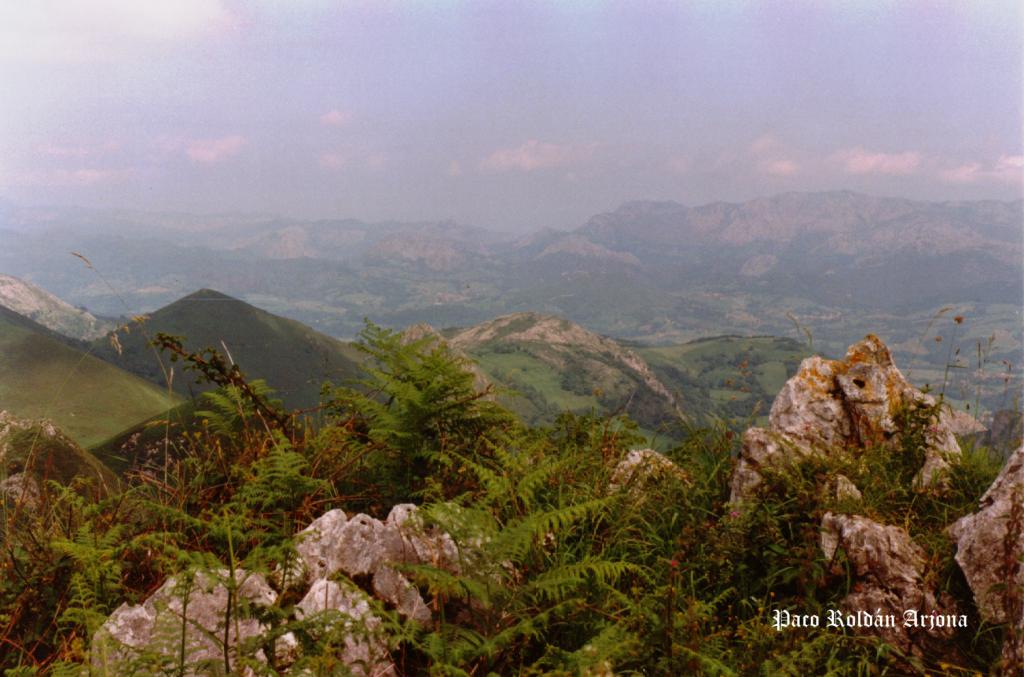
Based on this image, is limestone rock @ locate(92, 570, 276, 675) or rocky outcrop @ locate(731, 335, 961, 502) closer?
limestone rock @ locate(92, 570, 276, 675)

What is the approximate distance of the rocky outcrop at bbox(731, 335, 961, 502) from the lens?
4957 mm

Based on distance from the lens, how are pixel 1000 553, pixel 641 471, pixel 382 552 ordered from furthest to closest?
pixel 641 471
pixel 1000 553
pixel 382 552

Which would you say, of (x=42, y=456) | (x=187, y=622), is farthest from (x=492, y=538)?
(x=42, y=456)

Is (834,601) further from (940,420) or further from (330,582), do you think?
(330,582)

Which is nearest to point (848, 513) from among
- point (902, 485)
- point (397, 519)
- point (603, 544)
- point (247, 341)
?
point (902, 485)

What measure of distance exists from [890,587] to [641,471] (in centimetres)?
219

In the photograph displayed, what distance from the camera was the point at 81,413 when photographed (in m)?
104

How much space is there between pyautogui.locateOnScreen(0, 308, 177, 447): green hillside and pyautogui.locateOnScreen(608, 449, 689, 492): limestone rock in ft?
355

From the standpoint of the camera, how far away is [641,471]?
5.42 metres

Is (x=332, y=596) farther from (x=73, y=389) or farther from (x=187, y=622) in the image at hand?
(x=73, y=389)

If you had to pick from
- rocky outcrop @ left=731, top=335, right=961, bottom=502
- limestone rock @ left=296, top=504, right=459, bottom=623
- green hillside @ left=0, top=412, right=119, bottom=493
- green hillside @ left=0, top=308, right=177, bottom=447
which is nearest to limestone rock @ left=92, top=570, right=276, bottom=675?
limestone rock @ left=296, top=504, right=459, bottom=623

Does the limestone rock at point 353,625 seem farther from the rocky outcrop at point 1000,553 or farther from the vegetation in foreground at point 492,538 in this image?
the rocky outcrop at point 1000,553

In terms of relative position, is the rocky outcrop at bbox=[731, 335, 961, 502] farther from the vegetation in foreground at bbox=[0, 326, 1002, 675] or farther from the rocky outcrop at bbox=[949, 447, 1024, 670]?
the rocky outcrop at bbox=[949, 447, 1024, 670]

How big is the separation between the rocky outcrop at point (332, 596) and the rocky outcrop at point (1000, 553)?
10.9ft
